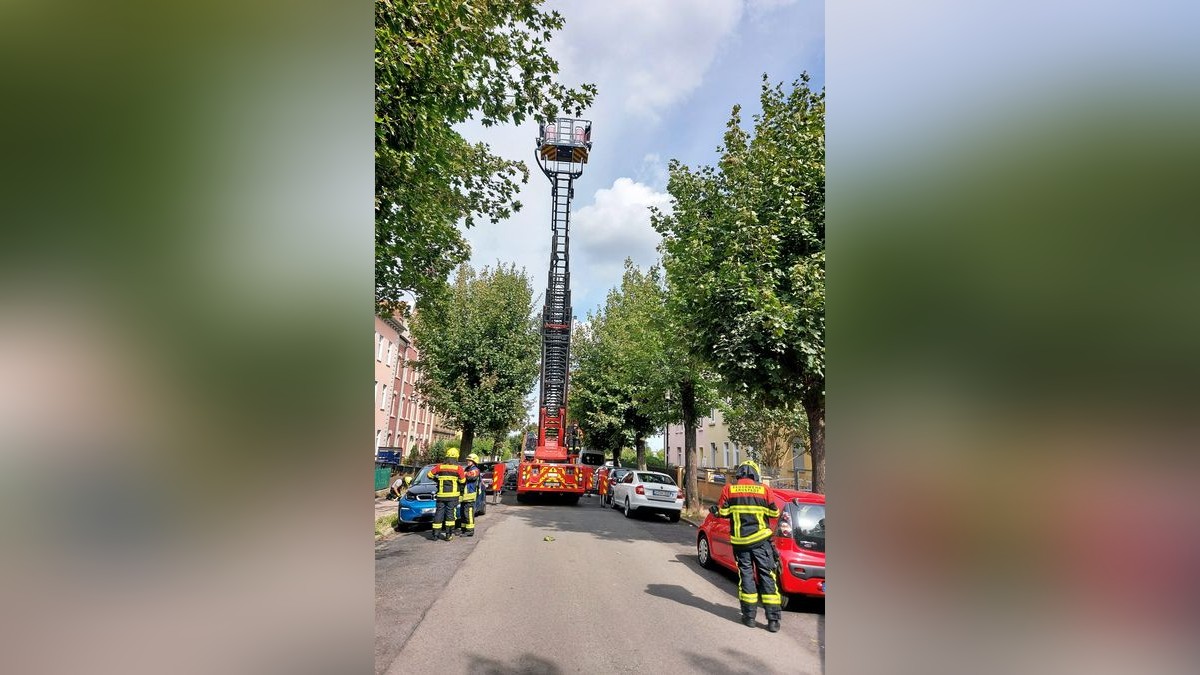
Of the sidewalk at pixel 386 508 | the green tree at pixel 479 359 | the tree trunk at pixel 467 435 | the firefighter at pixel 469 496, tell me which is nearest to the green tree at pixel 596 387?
the green tree at pixel 479 359

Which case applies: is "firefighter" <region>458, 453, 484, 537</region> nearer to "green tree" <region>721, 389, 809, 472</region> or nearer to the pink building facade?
the pink building facade

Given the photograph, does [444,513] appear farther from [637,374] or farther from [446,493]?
[637,374]

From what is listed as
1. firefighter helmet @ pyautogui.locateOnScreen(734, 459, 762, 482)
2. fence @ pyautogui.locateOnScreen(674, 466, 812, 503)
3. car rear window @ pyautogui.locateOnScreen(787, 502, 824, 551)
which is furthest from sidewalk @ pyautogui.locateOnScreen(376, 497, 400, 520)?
car rear window @ pyautogui.locateOnScreen(787, 502, 824, 551)

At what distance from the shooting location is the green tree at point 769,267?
9562 mm

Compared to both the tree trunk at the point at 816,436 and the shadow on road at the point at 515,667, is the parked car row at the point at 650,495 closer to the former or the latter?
the tree trunk at the point at 816,436

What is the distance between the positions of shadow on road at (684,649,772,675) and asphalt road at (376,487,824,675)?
18mm

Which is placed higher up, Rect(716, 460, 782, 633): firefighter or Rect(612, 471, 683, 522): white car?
Rect(716, 460, 782, 633): firefighter

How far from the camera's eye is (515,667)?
15.8 feet

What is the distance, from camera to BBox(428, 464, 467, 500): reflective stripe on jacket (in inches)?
464

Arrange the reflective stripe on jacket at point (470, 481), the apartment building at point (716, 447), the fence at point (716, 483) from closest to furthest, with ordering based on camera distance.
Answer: the reflective stripe on jacket at point (470, 481), the fence at point (716, 483), the apartment building at point (716, 447)

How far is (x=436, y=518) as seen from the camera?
11.8 metres
